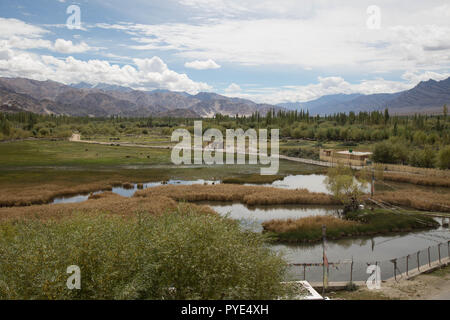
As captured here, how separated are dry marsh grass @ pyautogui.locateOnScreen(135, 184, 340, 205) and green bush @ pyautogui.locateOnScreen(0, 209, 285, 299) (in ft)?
118

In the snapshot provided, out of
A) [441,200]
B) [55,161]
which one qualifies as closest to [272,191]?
[441,200]

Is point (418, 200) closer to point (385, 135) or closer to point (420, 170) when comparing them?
point (420, 170)

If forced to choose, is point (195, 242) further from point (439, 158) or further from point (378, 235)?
point (439, 158)

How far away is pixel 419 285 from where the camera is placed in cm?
2559

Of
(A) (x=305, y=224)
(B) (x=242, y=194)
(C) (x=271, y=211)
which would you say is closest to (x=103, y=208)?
Answer: (C) (x=271, y=211)

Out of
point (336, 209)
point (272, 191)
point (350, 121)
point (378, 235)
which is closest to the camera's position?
point (378, 235)

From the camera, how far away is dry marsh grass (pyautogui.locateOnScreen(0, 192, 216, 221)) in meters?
41.8

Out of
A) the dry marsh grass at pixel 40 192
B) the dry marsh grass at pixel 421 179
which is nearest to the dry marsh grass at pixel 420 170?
the dry marsh grass at pixel 421 179

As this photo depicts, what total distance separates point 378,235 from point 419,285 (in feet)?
50.2

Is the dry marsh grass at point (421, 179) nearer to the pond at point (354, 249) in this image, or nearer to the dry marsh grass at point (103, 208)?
the pond at point (354, 249)

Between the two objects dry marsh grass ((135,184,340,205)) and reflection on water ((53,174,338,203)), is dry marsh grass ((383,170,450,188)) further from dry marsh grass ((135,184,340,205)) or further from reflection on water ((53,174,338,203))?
dry marsh grass ((135,184,340,205))

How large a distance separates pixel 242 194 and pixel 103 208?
2240cm

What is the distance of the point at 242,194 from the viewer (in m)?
58.0

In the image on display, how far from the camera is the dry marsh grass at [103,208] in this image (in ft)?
137
